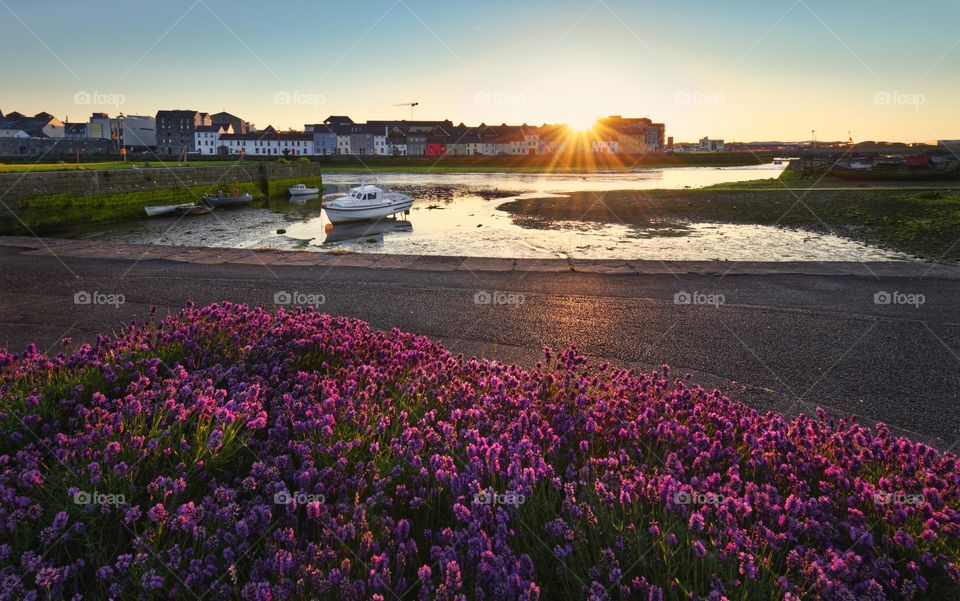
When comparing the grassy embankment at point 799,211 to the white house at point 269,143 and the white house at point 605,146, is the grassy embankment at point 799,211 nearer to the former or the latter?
the white house at point 269,143

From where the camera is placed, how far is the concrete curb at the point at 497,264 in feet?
41.3

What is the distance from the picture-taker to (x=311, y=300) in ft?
33.2

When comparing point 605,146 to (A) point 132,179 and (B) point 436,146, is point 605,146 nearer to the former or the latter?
(B) point 436,146

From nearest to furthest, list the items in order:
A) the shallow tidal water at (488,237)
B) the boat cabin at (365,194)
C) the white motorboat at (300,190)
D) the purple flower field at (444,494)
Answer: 1. the purple flower field at (444,494)
2. the shallow tidal water at (488,237)
3. the boat cabin at (365,194)
4. the white motorboat at (300,190)

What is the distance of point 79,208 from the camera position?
31.7m

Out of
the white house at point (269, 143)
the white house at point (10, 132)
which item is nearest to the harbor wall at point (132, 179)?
the white house at point (269, 143)

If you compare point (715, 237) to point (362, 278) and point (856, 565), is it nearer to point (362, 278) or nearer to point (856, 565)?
point (362, 278)

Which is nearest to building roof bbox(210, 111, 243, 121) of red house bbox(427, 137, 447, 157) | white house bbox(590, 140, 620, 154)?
red house bbox(427, 137, 447, 157)

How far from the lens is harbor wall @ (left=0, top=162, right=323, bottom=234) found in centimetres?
2822

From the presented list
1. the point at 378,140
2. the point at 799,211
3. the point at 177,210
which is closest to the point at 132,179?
the point at 177,210

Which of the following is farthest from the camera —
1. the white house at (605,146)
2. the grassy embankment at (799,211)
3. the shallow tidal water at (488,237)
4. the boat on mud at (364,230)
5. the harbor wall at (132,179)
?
the white house at (605,146)

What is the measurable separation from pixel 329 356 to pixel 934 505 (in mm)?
4369

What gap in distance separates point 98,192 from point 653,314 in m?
34.1

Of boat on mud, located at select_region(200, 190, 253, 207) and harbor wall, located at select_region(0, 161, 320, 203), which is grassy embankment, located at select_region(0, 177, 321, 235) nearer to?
harbor wall, located at select_region(0, 161, 320, 203)
